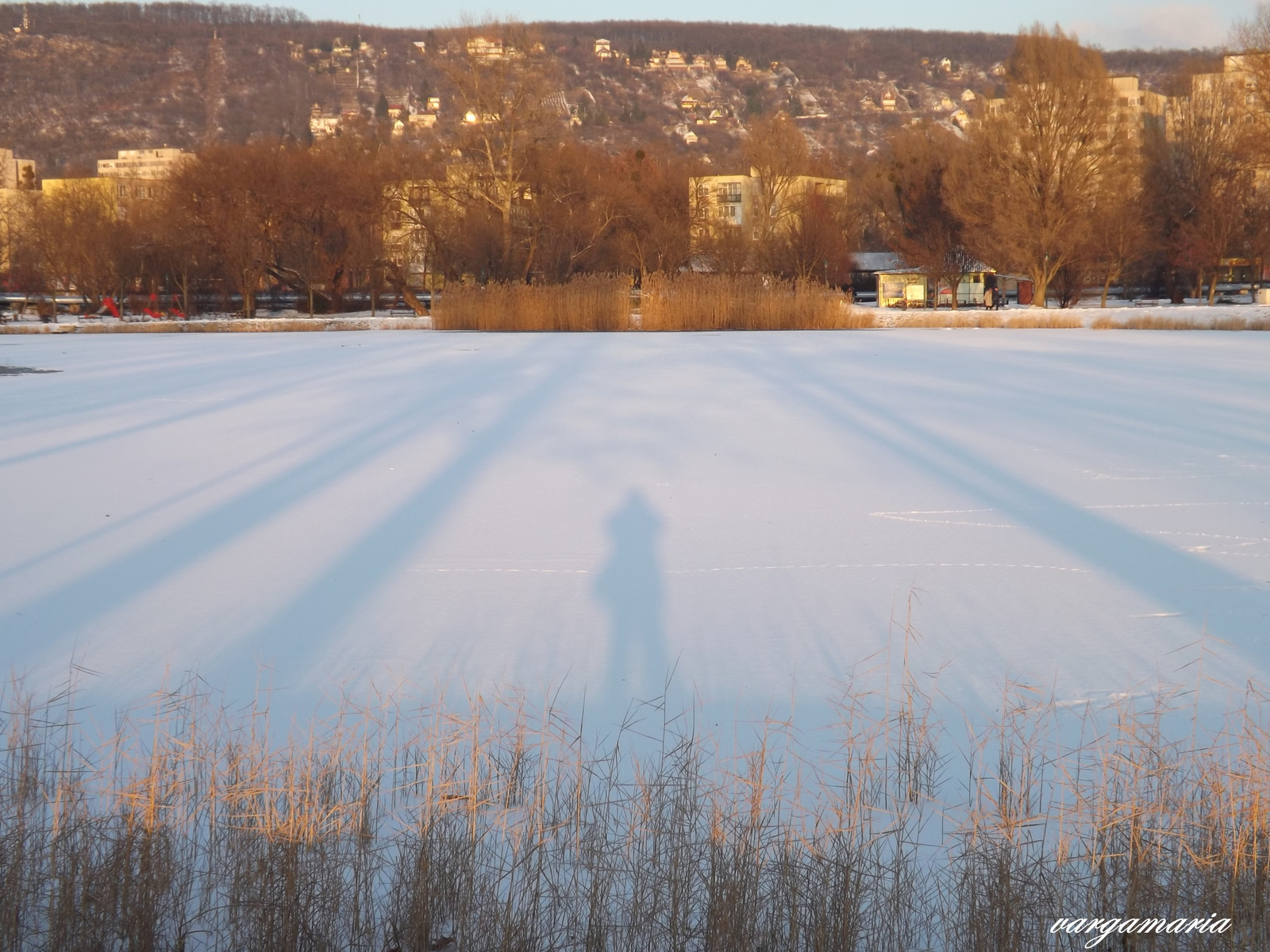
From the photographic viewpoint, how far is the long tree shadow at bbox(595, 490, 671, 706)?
3.98 metres

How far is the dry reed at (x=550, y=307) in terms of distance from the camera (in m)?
24.8

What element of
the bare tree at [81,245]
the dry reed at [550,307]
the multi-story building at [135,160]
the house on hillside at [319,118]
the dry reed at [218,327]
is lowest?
the dry reed at [218,327]

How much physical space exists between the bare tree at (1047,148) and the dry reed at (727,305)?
1475 centimetres

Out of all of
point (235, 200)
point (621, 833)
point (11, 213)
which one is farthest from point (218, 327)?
point (11, 213)

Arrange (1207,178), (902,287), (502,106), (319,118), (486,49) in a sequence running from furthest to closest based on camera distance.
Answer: (319,118)
(902,287)
(1207,178)
(502,106)
(486,49)

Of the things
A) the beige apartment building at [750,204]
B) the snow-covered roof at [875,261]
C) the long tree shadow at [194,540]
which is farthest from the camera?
the snow-covered roof at [875,261]

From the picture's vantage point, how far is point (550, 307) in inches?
985

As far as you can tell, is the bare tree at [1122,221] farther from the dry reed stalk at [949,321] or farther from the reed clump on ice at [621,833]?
the reed clump on ice at [621,833]

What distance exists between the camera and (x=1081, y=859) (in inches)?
114

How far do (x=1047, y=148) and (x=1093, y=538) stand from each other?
1329 inches

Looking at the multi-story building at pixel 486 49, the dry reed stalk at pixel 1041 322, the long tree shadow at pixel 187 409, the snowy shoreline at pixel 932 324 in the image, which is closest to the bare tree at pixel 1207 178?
the snowy shoreline at pixel 932 324

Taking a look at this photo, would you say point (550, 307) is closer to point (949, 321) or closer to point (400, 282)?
point (949, 321)

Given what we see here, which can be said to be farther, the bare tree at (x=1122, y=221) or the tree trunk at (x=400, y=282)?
the tree trunk at (x=400, y=282)

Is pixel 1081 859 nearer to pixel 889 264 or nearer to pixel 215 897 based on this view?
pixel 215 897
